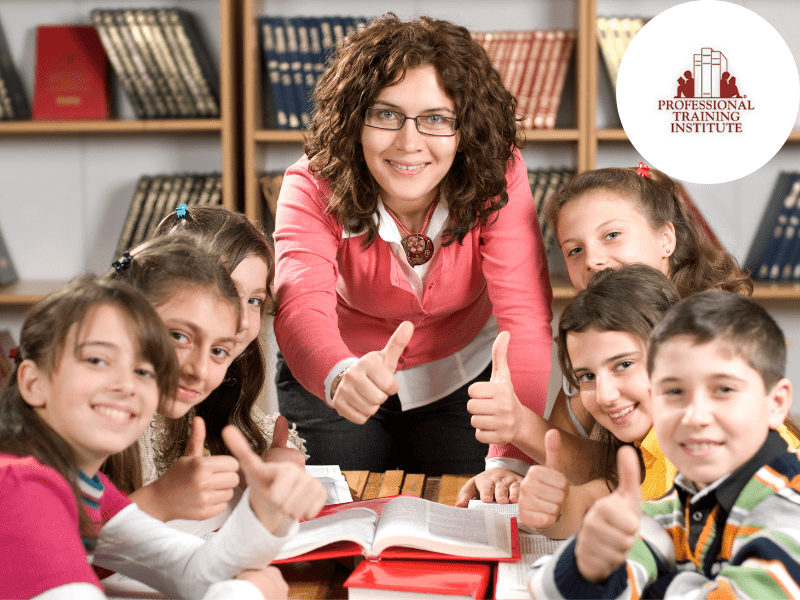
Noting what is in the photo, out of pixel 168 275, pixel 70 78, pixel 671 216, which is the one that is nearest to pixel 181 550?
pixel 168 275

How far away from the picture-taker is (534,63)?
264 centimetres

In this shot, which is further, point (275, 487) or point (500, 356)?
point (500, 356)

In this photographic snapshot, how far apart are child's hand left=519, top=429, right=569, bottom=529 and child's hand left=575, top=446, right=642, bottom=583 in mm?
181

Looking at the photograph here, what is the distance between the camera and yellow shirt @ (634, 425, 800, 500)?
3.32 feet

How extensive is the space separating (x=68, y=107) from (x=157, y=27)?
0.43 m

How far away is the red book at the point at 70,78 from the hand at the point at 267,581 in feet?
7.49

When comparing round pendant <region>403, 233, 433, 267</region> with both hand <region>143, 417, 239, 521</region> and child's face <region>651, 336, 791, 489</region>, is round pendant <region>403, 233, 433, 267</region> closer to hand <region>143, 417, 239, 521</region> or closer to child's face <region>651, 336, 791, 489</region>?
hand <region>143, 417, 239, 521</region>

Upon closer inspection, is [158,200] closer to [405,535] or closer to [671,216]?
[671,216]

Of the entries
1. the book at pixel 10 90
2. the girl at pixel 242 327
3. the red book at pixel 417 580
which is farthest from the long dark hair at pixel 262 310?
the book at pixel 10 90

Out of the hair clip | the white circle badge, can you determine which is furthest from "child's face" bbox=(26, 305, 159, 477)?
the white circle badge

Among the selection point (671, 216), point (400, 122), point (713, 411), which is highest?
point (400, 122)

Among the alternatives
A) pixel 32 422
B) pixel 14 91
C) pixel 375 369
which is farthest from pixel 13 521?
pixel 14 91

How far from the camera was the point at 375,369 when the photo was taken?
1.14 m

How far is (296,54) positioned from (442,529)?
2.03 m
